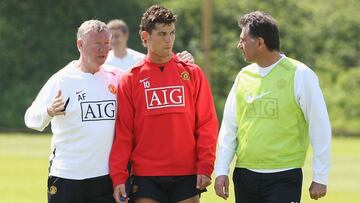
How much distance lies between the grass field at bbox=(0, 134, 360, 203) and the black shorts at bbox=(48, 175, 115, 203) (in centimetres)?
602

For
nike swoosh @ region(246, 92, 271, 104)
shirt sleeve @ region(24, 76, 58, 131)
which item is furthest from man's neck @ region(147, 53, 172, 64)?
shirt sleeve @ region(24, 76, 58, 131)

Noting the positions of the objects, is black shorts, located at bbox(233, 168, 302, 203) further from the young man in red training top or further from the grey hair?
the grey hair

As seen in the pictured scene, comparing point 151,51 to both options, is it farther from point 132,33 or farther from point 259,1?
point 259,1

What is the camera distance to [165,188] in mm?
7117

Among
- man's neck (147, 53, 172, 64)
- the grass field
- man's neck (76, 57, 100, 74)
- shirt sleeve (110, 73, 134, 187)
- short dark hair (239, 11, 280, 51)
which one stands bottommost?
the grass field

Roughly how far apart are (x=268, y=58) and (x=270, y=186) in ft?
3.05

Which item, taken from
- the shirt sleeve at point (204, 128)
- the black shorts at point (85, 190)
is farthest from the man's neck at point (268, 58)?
the black shorts at point (85, 190)

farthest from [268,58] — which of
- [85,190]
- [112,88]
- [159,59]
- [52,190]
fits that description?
[52,190]

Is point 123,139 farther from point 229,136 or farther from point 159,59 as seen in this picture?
point 229,136

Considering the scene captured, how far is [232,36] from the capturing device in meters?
40.9

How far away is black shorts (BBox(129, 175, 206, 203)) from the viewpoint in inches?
279

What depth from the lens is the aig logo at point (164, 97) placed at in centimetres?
706

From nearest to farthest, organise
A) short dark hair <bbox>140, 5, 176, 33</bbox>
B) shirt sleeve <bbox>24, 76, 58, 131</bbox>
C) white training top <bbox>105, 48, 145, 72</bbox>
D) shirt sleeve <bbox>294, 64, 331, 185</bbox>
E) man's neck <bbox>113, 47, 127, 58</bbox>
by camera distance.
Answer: shirt sleeve <bbox>294, 64, 331, 185</bbox>, short dark hair <bbox>140, 5, 176, 33</bbox>, shirt sleeve <bbox>24, 76, 58, 131</bbox>, white training top <bbox>105, 48, 145, 72</bbox>, man's neck <bbox>113, 47, 127, 58</bbox>

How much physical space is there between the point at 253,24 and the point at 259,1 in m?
35.9
